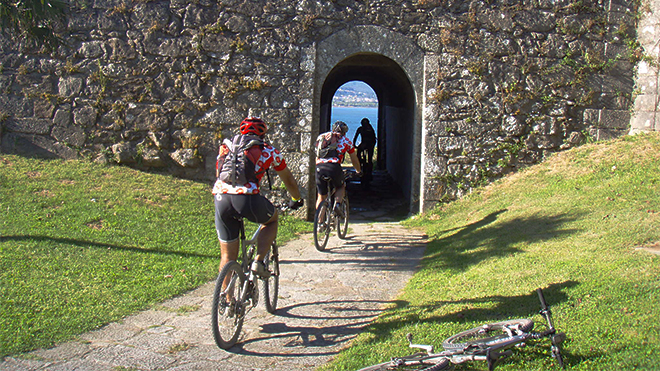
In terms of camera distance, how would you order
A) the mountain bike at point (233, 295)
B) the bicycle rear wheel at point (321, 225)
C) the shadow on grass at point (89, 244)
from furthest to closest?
the bicycle rear wheel at point (321, 225), the shadow on grass at point (89, 244), the mountain bike at point (233, 295)

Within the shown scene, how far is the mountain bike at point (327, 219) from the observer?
6880mm

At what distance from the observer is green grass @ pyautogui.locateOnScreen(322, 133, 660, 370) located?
337 centimetres

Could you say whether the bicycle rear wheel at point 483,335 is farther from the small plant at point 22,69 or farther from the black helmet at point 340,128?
the small plant at point 22,69

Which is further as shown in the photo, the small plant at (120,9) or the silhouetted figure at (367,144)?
the silhouetted figure at (367,144)

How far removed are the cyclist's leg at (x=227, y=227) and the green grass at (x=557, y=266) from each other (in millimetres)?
1128

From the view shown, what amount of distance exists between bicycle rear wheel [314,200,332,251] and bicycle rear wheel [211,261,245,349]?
2.85 meters

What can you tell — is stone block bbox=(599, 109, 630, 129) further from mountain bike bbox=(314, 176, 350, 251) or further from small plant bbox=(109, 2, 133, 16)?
small plant bbox=(109, 2, 133, 16)

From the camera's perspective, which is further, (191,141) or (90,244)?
(191,141)

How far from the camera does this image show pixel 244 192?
393 centimetres

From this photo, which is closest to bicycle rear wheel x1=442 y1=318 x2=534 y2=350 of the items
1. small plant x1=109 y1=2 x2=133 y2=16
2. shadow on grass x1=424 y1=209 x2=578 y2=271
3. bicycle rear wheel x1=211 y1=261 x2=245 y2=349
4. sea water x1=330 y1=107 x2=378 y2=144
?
bicycle rear wheel x1=211 y1=261 x2=245 y2=349

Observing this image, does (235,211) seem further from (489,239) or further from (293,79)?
(293,79)

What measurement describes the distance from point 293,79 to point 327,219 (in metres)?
2.59

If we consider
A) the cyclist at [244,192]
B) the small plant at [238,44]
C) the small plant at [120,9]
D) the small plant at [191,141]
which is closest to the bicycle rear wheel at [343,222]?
the small plant at [191,141]

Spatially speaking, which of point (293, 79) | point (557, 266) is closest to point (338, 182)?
point (293, 79)
